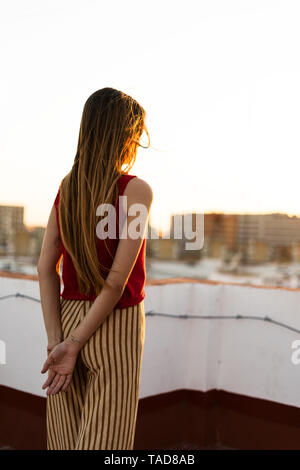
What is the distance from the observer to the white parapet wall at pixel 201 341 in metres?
2.80

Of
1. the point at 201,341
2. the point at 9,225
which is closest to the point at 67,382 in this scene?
the point at 201,341

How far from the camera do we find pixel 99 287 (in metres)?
1.16

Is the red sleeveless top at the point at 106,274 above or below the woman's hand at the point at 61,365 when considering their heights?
above

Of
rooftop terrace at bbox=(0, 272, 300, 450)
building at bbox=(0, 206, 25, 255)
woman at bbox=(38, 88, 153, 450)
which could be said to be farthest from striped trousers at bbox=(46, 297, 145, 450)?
building at bbox=(0, 206, 25, 255)

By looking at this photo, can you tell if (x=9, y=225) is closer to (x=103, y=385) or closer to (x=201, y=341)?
(x=201, y=341)

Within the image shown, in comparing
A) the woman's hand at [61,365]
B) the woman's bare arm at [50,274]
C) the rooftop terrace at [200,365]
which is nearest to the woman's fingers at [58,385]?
the woman's hand at [61,365]

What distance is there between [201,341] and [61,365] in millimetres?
1940

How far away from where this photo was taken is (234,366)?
9.68 feet

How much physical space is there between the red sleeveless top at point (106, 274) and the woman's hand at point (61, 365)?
11 centimetres

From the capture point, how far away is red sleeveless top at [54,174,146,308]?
1.16 m

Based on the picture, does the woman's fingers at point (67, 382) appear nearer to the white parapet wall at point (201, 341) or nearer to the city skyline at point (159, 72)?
the city skyline at point (159, 72)

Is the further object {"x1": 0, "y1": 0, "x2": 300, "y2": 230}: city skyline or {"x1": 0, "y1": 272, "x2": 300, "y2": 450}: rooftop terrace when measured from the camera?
{"x1": 0, "y1": 0, "x2": 300, "y2": 230}: city skyline

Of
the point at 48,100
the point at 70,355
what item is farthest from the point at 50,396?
the point at 48,100

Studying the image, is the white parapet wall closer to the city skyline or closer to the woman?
the city skyline
